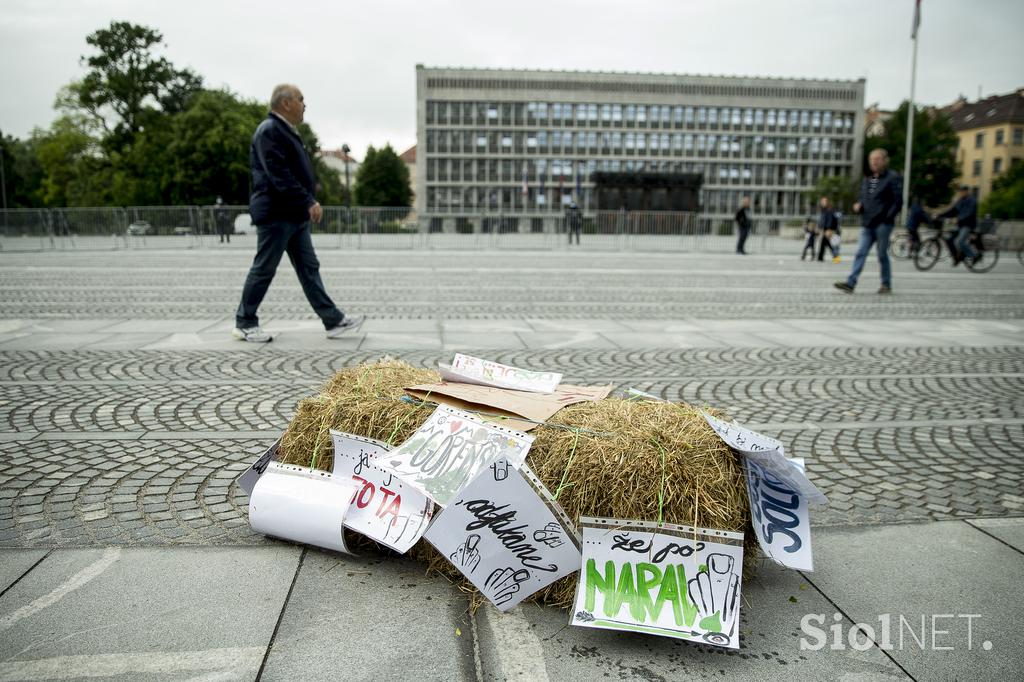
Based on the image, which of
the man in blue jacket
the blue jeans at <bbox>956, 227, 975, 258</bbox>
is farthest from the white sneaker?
the blue jeans at <bbox>956, 227, 975, 258</bbox>

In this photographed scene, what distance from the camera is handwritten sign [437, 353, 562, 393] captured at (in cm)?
330

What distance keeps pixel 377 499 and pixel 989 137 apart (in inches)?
4251

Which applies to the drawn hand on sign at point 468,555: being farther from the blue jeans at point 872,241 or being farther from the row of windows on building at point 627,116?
the row of windows on building at point 627,116

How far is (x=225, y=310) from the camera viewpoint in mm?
9742

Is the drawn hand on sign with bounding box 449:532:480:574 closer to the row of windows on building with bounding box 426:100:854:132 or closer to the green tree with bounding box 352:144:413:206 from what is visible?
the row of windows on building with bounding box 426:100:854:132

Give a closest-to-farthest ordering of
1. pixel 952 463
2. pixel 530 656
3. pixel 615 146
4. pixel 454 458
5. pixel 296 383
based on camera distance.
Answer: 1. pixel 530 656
2. pixel 454 458
3. pixel 952 463
4. pixel 296 383
5. pixel 615 146

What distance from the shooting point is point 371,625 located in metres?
2.25

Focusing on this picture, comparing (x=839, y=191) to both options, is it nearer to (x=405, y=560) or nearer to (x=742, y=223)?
(x=742, y=223)

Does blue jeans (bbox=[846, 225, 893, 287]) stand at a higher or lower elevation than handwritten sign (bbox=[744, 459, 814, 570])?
higher

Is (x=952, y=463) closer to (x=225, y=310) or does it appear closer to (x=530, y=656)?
(x=530, y=656)

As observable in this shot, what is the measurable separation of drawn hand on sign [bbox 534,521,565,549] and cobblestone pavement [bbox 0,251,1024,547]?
120 cm

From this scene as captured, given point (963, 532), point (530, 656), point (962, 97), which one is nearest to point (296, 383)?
point (530, 656)

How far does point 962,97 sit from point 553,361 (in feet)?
401

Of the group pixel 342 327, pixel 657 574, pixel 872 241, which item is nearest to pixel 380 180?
pixel 872 241
